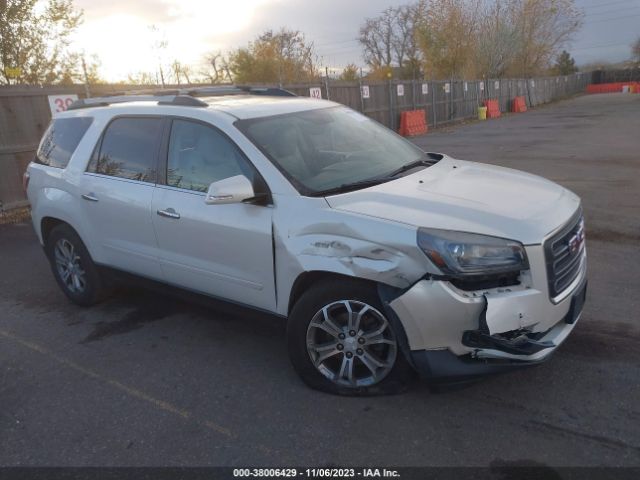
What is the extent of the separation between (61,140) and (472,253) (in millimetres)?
3975

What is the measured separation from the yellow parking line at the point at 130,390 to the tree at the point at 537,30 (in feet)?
161

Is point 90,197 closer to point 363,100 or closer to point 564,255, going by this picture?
point 564,255

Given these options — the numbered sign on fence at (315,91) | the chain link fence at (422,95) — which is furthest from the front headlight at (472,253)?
the numbered sign on fence at (315,91)

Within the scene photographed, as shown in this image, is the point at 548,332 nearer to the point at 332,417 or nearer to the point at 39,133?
the point at 332,417

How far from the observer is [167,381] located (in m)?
3.64

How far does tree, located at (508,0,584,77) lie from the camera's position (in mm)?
48031

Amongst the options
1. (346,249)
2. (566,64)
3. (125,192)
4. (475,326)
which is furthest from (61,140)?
(566,64)

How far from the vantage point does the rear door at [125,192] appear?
4109 mm

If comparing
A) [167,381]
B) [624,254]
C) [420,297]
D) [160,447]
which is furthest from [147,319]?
[624,254]

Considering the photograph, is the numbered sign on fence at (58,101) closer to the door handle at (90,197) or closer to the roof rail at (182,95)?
the roof rail at (182,95)

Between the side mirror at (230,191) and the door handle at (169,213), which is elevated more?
the side mirror at (230,191)

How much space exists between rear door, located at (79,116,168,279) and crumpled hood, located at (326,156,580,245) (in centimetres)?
164

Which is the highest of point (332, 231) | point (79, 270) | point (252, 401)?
point (332, 231)

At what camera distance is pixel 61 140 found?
498cm
